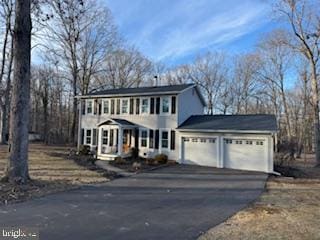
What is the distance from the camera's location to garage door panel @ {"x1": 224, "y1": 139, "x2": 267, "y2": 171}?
19.2 meters

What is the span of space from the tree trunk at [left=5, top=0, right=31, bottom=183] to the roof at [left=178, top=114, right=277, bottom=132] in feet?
40.0

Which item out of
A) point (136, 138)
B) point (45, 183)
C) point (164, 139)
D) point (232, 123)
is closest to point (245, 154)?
point (232, 123)

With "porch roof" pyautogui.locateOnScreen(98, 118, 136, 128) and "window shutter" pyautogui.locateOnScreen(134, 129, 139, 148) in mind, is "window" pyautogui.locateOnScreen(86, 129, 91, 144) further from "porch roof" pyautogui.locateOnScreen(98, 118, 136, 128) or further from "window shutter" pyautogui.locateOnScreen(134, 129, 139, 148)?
"window shutter" pyautogui.locateOnScreen(134, 129, 139, 148)

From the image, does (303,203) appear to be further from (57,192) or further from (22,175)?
(22,175)

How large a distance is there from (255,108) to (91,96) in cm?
2837

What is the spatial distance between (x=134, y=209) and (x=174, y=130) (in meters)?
14.2

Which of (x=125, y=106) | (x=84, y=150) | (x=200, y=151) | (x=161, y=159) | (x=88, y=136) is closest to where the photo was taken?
(x=161, y=159)

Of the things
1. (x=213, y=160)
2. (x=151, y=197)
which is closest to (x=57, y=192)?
(x=151, y=197)

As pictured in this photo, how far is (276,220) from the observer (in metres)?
7.88

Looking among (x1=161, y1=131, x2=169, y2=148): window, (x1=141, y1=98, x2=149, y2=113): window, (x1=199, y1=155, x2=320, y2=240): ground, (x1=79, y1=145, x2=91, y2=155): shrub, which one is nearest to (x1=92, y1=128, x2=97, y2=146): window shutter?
(x1=79, y1=145, x2=91, y2=155): shrub

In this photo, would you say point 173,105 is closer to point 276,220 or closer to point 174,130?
point 174,130

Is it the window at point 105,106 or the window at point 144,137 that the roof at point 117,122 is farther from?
the window at point 105,106

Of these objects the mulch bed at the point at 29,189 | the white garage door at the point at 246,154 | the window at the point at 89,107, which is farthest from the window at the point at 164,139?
the mulch bed at the point at 29,189

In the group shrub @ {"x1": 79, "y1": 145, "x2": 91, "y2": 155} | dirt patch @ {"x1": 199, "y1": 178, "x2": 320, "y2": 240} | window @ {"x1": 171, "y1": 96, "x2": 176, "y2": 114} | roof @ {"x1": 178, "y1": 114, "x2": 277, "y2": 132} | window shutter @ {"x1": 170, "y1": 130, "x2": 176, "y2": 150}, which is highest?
window @ {"x1": 171, "y1": 96, "x2": 176, "y2": 114}
